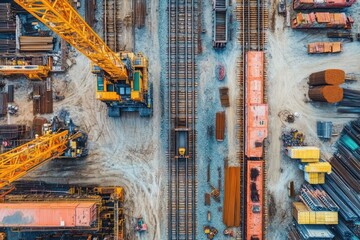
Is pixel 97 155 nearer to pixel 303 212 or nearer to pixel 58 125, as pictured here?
pixel 58 125

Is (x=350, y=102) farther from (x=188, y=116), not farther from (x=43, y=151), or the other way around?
(x=43, y=151)

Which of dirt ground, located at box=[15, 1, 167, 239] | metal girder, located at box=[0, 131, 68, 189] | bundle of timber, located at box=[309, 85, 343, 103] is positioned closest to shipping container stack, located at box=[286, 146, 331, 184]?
bundle of timber, located at box=[309, 85, 343, 103]

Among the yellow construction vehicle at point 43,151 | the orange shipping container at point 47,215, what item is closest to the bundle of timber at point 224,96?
the yellow construction vehicle at point 43,151

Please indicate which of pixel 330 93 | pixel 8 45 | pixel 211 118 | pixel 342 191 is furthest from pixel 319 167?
pixel 8 45

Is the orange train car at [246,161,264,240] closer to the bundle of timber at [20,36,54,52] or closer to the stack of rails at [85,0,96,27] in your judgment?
the stack of rails at [85,0,96,27]

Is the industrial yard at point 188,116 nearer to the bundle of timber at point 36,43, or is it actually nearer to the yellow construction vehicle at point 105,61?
the bundle of timber at point 36,43

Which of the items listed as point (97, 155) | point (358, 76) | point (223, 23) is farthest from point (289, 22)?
point (97, 155)
